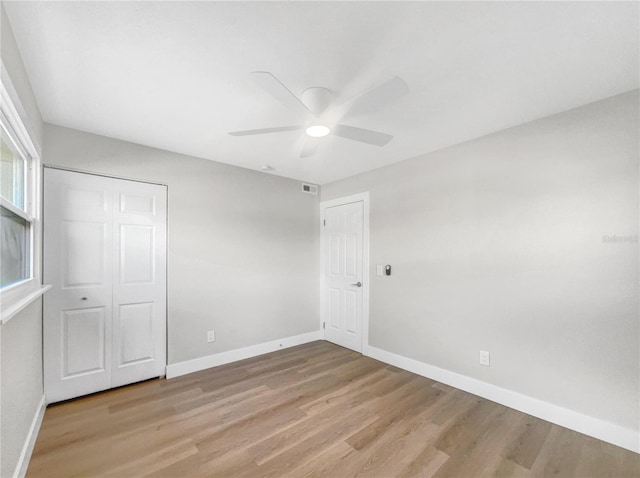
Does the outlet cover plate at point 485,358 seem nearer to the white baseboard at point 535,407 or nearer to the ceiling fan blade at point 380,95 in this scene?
the white baseboard at point 535,407

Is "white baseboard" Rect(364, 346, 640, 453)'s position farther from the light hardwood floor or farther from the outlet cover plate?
the outlet cover plate

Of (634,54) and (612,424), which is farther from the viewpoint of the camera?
(612,424)

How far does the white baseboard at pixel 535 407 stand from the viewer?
1.89 metres

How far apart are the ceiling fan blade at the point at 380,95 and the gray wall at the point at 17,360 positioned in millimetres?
1759

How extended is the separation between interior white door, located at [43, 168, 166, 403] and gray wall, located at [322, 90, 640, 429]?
8.83 feet

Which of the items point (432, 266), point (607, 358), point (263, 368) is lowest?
point (263, 368)

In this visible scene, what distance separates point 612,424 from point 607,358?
0.45 metres

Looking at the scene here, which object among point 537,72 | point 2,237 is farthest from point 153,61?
point 537,72

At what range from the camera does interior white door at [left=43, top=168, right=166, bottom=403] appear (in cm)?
241

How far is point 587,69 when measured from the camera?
5.55 ft

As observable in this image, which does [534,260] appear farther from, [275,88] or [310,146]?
[275,88]

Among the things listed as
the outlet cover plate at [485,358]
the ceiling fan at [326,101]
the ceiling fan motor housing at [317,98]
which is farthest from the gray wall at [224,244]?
the outlet cover plate at [485,358]

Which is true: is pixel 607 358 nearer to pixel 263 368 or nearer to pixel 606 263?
pixel 606 263

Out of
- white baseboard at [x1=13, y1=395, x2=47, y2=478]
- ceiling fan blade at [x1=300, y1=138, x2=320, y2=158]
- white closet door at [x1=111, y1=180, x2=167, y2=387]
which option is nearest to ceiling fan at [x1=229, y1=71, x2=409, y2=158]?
ceiling fan blade at [x1=300, y1=138, x2=320, y2=158]
